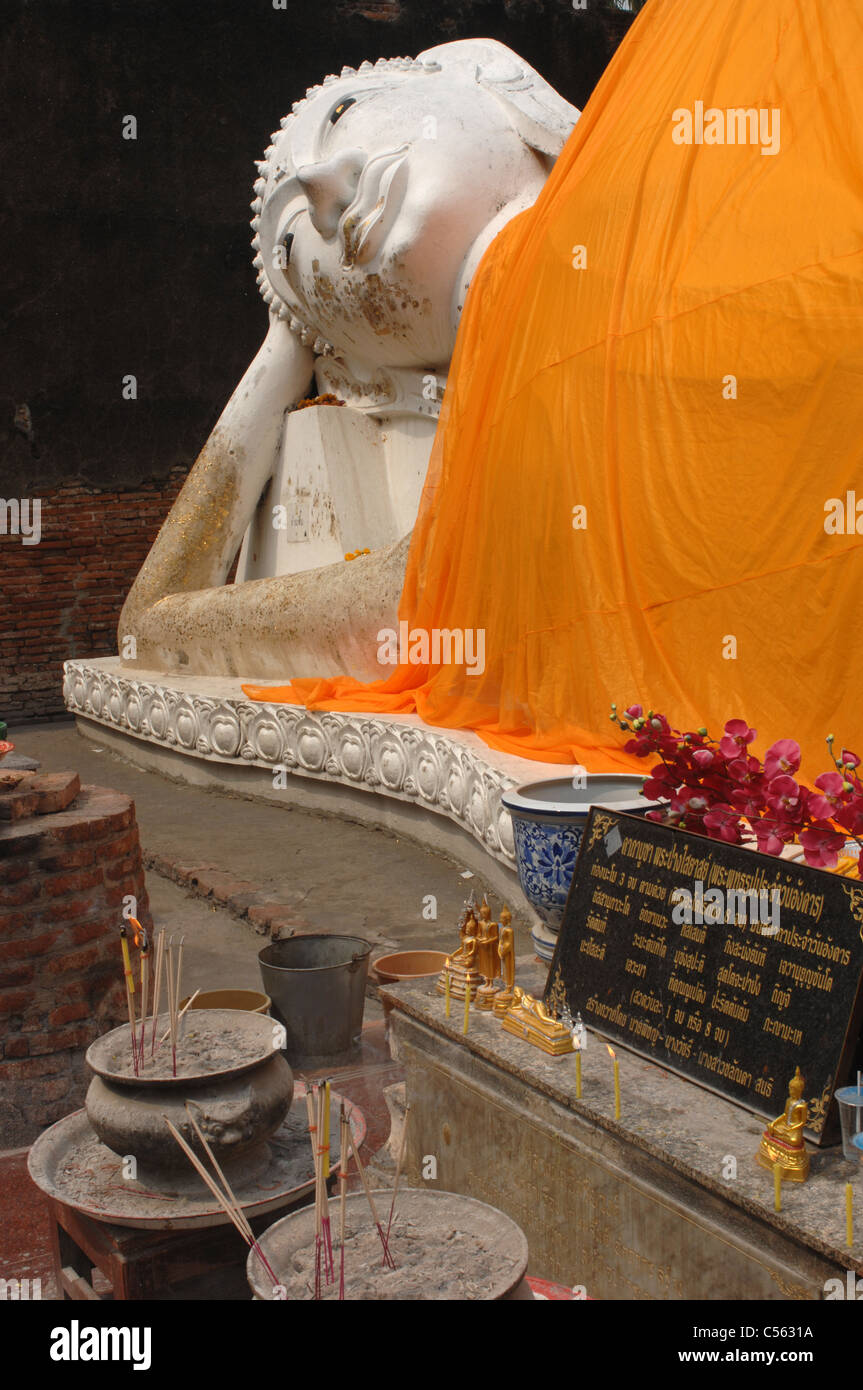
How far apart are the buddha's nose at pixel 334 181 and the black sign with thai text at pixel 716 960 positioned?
4301 mm

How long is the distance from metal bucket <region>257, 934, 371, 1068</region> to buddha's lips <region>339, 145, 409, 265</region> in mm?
3613

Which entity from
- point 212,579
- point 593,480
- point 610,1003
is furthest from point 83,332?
point 610,1003

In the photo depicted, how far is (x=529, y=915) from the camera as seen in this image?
3.76 meters

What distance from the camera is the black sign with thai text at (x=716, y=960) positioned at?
1.73 m

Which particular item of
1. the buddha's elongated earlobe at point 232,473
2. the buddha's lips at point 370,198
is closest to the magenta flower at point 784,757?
the buddha's lips at point 370,198

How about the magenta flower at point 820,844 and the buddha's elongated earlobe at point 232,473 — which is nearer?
the magenta flower at point 820,844

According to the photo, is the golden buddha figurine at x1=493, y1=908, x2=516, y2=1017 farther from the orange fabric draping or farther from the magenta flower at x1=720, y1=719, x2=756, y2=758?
the orange fabric draping

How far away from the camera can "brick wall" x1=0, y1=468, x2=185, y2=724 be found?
8680 mm

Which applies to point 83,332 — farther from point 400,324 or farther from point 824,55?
point 824,55

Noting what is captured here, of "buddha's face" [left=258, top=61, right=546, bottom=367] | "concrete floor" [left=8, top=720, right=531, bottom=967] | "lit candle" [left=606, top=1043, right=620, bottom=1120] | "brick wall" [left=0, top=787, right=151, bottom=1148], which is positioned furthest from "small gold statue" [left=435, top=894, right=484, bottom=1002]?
"buddha's face" [left=258, top=61, right=546, bottom=367]

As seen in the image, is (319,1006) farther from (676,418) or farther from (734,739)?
(676,418)

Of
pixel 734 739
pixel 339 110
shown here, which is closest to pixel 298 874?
pixel 734 739

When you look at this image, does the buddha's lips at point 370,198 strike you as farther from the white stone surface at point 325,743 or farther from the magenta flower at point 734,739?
the magenta flower at point 734,739

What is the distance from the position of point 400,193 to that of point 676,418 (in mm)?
2365
